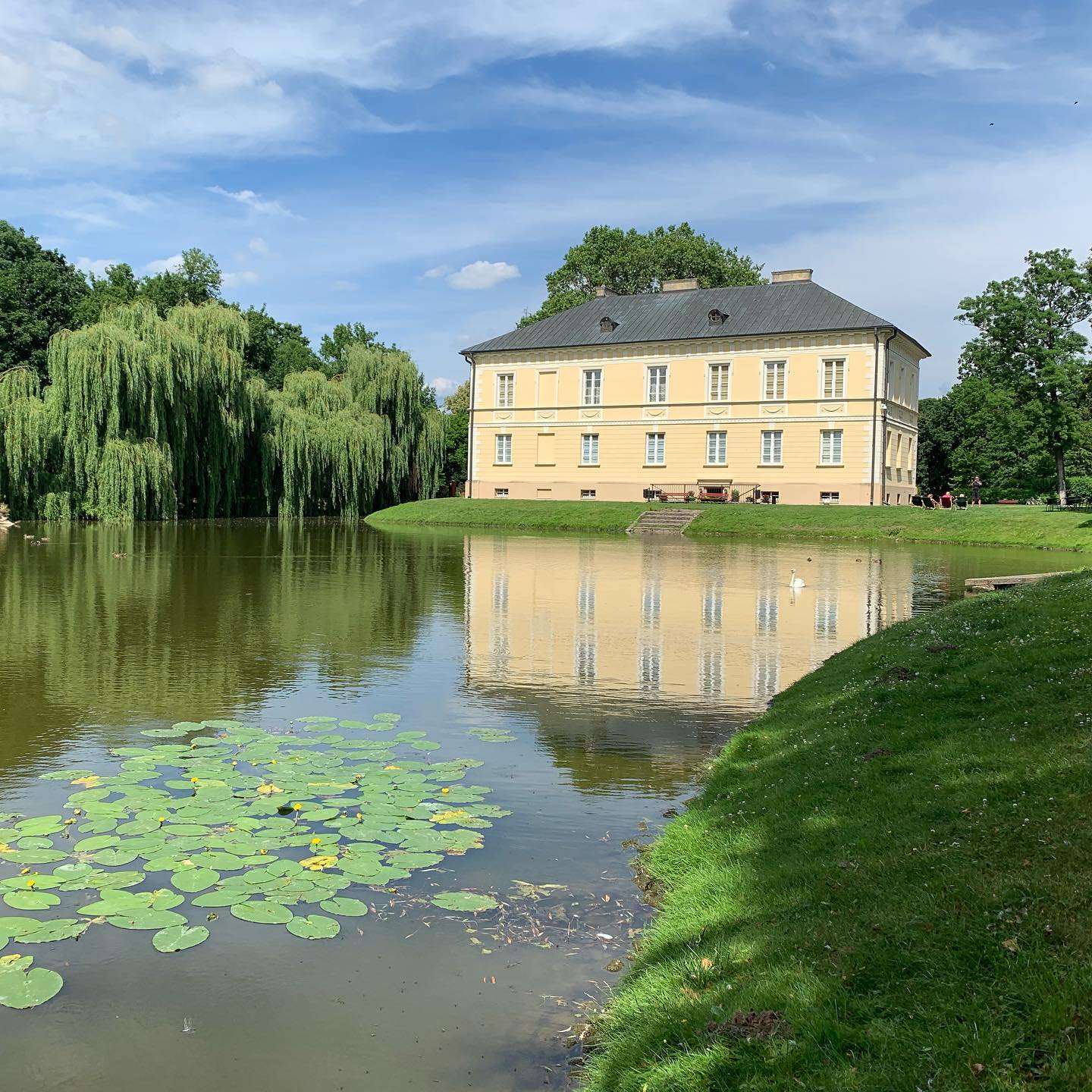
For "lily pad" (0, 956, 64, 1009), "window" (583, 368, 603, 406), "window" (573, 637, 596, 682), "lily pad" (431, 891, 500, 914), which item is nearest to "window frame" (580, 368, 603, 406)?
"window" (583, 368, 603, 406)

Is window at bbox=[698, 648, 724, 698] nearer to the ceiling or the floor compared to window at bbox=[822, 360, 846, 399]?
nearer to the floor

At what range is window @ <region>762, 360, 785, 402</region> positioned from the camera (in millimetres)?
50188

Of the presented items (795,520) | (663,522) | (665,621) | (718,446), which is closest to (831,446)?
(718,446)

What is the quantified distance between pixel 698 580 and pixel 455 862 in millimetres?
17205

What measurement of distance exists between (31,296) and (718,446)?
4027 cm

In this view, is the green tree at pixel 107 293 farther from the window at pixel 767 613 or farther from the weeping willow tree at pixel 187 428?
the window at pixel 767 613

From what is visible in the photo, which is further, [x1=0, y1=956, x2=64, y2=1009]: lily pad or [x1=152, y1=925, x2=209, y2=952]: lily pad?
[x1=152, y1=925, x2=209, y2=952]: lily pad

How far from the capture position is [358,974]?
4766mm

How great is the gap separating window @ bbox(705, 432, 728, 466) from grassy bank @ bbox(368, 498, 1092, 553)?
6.15 meters

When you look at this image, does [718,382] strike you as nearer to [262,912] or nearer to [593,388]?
[593,388]

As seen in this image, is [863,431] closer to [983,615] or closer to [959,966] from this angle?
[983,615]

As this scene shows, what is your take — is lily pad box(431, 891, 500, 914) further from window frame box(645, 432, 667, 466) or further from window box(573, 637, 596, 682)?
window frame box(645, 432, 667, 466)

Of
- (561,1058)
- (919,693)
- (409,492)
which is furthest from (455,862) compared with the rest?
(409,492)

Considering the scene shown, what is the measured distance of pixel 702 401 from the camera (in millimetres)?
52062
